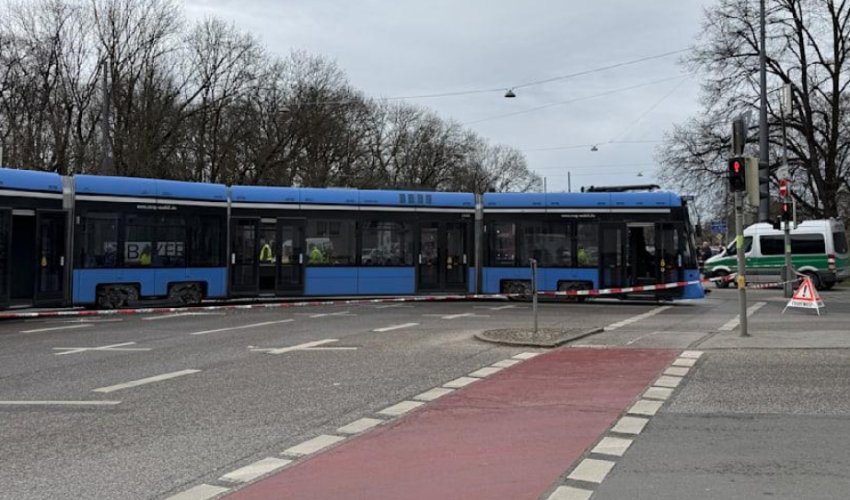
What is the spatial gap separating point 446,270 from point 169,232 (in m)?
8.00

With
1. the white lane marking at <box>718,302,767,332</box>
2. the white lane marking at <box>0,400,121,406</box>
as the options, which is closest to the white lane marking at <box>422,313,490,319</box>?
the white lane marking at <box>718,302,767,332</box>

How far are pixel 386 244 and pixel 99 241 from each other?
7.84m

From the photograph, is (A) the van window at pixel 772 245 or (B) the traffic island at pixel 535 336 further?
(A) the van window at pixel 772 245

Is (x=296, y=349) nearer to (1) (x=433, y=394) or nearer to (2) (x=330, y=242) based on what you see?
(1) (x=433, y=394)

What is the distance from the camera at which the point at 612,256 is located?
20.9m

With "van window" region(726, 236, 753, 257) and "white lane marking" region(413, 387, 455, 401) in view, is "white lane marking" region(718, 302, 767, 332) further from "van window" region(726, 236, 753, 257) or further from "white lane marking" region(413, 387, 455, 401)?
"van window" region(726, 236, 753, 257)

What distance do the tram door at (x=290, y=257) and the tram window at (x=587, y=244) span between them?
8.12 metres

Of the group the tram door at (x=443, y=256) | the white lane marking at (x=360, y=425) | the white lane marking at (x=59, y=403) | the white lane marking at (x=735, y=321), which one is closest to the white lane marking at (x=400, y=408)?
→ the white lane marking at (x=360, y=425)

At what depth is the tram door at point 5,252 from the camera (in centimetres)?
1633

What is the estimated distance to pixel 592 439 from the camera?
19.9 feet

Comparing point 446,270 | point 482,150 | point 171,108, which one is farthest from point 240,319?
point 482,150

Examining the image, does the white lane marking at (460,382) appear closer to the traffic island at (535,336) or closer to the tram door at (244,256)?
the traffic island at (535,336)

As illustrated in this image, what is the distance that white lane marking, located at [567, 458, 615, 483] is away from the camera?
5.00m

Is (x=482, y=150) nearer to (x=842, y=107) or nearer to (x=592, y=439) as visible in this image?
(x=842, y=107)
